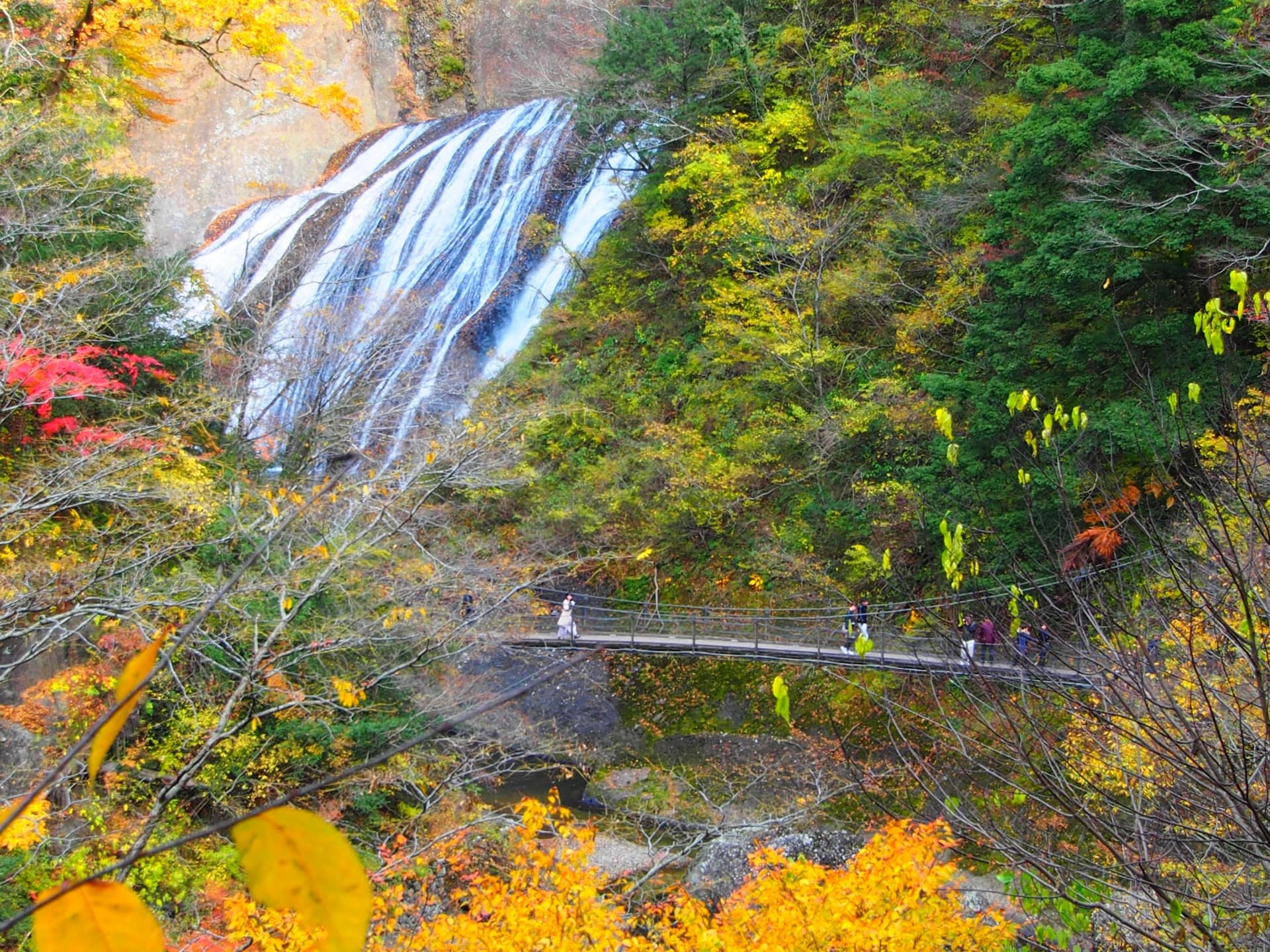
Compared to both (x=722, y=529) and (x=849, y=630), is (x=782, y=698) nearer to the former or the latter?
(x=849, y=630)

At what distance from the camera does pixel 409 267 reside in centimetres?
1981

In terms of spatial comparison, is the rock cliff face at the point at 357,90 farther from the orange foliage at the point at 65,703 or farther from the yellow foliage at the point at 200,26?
the orange foliage at the point at 65,703

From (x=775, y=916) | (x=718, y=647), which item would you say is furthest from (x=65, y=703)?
(x=718, y=647)

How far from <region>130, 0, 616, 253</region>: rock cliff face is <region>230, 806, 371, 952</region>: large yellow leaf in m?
19.3

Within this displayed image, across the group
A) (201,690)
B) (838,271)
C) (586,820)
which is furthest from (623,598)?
(201,690)

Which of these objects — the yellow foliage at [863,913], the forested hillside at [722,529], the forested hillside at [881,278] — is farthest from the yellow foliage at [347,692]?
the forested hillside at [881,278]

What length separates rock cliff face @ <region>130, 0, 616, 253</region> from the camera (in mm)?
24672

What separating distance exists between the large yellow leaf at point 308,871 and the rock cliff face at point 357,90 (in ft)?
63.4

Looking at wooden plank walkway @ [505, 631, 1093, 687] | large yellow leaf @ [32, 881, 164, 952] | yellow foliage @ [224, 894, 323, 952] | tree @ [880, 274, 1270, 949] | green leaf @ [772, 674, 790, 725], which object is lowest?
wooden plank walkway @ [505, 631, 1093, 687]

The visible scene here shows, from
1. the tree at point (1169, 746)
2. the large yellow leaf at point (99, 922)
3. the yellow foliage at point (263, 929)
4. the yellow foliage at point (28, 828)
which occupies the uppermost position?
the large yellow leaf at point (99, 922)

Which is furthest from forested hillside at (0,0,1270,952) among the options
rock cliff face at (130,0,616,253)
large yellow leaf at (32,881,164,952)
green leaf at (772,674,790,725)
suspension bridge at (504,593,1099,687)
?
rock cliff face at (130,0,616,253)

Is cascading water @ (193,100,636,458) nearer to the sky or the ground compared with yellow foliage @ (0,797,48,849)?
nearer to the sky

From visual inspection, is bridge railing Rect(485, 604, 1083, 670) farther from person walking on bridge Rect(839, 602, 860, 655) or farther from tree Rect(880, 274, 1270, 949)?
tree Rect(880, 274, 1270, 949)

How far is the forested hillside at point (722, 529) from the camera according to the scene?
3.85 m
